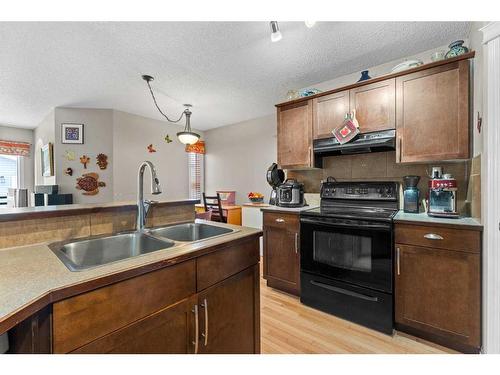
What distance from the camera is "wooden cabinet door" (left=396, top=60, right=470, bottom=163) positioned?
5.63 feet

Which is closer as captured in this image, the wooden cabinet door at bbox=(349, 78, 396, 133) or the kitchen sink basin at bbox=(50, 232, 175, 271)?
the kitchen sink basin at bbox=(50, 232, 175, 271)

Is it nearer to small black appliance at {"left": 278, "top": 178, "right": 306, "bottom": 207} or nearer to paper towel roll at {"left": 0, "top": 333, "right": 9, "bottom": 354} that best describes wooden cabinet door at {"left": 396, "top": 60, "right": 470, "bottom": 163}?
small black appliance at {"left": 278, "top": 178, "right": 306, "bottom": 207}

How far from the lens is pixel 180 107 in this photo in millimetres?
3721

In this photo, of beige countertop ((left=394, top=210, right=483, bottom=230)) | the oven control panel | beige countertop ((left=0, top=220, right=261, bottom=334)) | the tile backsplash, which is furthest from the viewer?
the oven control panel

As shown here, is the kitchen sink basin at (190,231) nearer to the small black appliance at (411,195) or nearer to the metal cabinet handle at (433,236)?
the metal cabinet handle at (433,236)

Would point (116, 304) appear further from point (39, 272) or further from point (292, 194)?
point (292, 194)

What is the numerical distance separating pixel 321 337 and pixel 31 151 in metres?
6.75

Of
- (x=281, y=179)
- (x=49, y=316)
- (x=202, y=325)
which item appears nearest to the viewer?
(x=49, y=316)

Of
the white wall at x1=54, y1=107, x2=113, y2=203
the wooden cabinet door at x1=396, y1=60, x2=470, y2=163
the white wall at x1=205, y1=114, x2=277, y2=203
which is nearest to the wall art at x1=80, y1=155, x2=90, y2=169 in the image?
the white wall at x1=54, y1=107, x2=113, y2=203

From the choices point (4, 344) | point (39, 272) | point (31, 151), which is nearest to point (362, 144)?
point (39, 272)

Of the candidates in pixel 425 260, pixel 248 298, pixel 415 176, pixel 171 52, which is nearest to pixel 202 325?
pixel 248 298

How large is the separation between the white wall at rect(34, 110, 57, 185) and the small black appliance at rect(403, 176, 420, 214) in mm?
4802

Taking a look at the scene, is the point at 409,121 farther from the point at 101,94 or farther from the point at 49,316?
the point at 101,94

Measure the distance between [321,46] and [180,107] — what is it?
2424 millimetres
